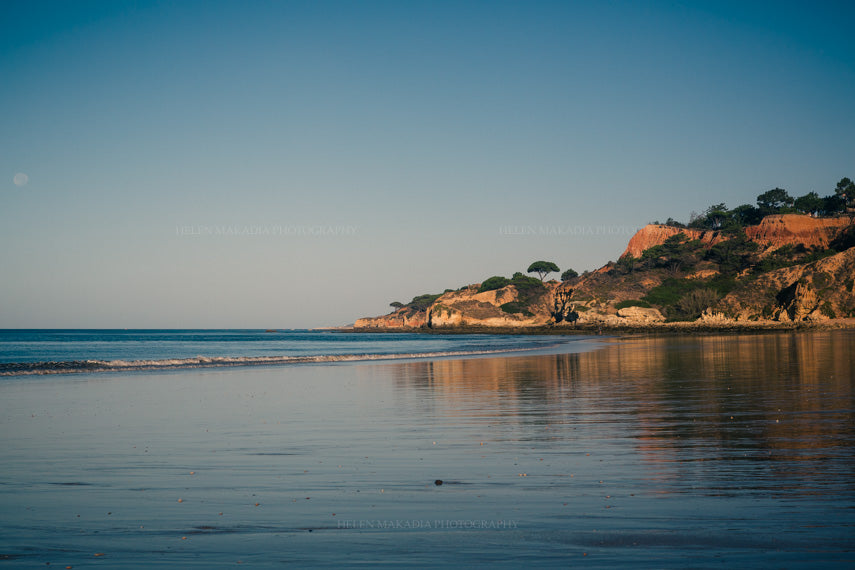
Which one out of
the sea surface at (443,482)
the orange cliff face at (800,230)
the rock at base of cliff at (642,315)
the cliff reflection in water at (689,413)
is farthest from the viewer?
the orange cliff face at (800,230)

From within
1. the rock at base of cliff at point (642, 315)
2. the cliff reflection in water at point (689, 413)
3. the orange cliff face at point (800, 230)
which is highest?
the orange cliff face at point (800, 230)

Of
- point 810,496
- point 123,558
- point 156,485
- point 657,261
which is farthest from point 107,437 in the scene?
point 657,261

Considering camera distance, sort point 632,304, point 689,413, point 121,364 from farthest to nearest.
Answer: point 632,304 → point 121,364 → point 689,413

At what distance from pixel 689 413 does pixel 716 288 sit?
5379 inches

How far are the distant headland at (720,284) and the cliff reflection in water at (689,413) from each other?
273 feet

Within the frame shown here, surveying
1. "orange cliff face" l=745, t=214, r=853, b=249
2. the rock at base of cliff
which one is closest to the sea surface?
the rock at base of cliff

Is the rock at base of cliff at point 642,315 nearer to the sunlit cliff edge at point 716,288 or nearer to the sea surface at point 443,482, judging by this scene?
the sunlit cliff edge at point 716,288

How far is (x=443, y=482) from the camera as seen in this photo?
7.65m

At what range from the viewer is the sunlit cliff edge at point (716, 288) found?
96875mm

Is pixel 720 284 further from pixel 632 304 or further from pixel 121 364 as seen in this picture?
pixel 121 364

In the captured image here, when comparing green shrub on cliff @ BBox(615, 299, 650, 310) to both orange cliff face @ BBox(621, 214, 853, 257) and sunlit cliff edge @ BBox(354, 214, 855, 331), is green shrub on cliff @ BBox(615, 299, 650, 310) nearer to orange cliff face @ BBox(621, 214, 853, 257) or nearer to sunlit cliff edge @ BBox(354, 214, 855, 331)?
sunlit cliff edge @ BBox(354, 214, 855, 331)

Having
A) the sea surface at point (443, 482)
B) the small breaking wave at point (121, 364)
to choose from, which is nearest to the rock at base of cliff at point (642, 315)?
the small breaking wave at point (121, 364)

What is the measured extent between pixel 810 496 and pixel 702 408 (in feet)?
24.1

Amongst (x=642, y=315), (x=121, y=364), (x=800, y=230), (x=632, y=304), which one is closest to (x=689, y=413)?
(x=121, y=364)
